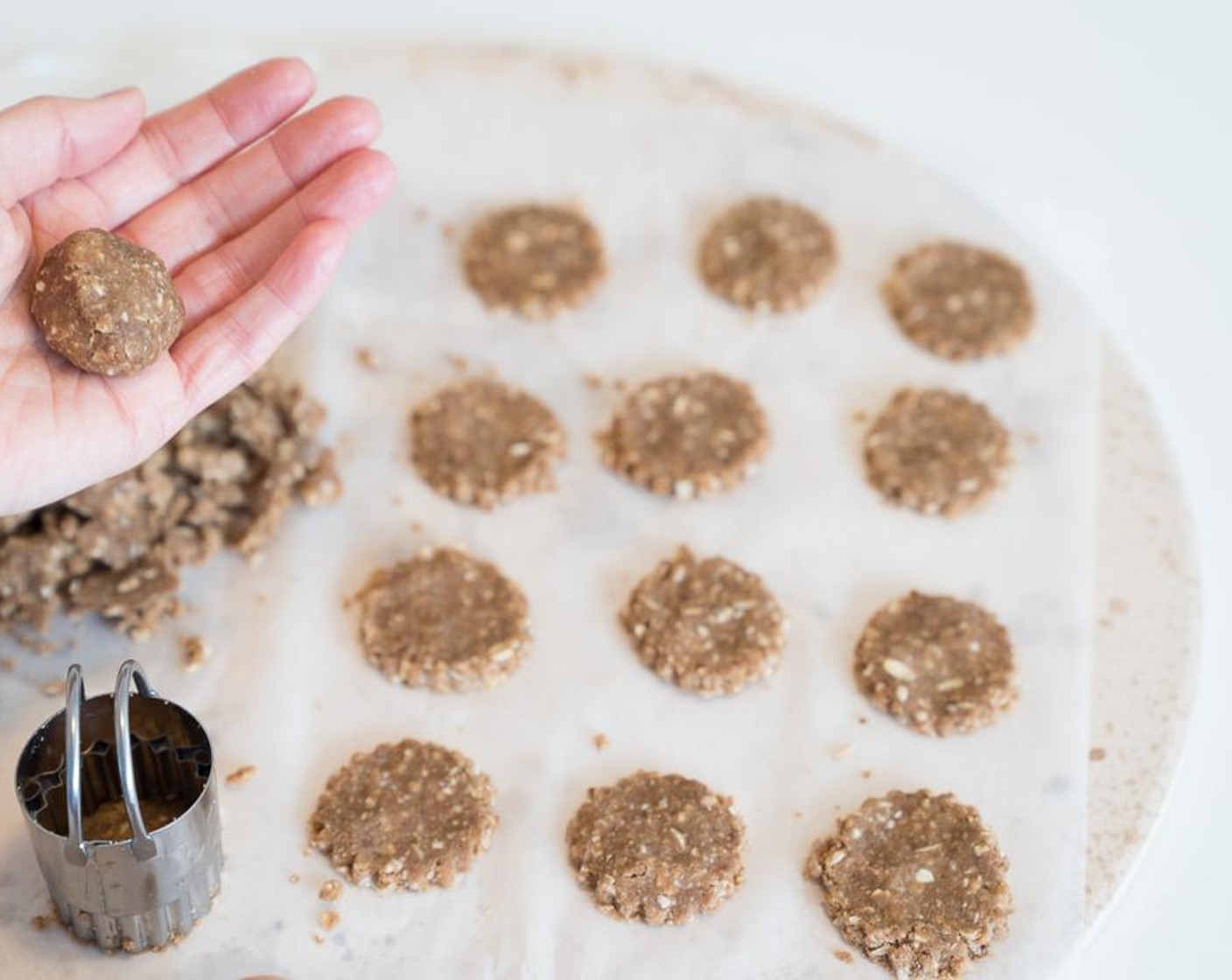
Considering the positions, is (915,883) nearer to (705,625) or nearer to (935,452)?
(705,625)

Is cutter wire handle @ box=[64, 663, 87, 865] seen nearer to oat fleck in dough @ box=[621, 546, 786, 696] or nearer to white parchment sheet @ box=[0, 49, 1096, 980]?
white parchment sheet @ box=[0, 49, 1096, 980]

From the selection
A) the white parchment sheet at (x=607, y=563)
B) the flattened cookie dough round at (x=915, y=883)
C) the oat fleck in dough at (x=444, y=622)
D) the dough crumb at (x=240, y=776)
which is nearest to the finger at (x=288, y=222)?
the white parchment sheet at (x=607, y=563)

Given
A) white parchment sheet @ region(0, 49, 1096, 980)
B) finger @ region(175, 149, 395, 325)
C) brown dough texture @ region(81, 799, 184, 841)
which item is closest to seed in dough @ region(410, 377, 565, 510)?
white parchment sheet @ region(0, 49, 1096, 980)

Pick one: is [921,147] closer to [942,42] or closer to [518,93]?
[942,42]

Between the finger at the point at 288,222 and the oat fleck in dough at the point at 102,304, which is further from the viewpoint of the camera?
the finger at the point at 288,222

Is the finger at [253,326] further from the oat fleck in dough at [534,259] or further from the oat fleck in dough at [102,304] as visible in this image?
the oat fleck in dough at [534,259]

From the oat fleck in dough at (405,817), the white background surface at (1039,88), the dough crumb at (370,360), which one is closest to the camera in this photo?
the oat fleck in dough at (405,817)
